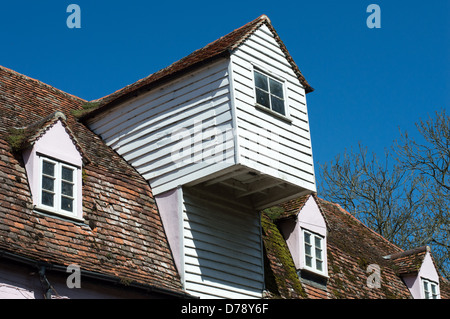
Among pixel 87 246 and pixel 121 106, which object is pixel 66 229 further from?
pixel 121 106

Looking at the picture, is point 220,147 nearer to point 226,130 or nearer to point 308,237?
point 226,130

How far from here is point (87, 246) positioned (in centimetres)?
1483

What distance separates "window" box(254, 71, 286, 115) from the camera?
59.1 ft

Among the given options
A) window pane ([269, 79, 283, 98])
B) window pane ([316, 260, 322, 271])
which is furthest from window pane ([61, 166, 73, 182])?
window pane ([316, 260, 322, 271])

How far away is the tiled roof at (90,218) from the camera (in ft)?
46.0

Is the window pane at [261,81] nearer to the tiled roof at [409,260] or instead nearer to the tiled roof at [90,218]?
the tiled roof at [90,218]

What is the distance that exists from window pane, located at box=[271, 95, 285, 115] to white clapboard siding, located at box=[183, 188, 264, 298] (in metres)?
2.24

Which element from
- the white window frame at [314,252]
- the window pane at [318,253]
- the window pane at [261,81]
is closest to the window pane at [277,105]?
the window pane at [261,81]

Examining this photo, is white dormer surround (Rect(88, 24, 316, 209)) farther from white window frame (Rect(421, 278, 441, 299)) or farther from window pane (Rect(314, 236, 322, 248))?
white window frame (Rect(421, 278, 441, 299))

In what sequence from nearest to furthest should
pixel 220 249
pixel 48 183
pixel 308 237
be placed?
pixel 48 183 < pixel 220 249 < pixel 308 237

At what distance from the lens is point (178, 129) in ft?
57.6

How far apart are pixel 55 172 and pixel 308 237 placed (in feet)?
25.1

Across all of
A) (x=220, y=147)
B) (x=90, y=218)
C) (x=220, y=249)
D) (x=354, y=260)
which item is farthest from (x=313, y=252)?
(x=90, y=218)
